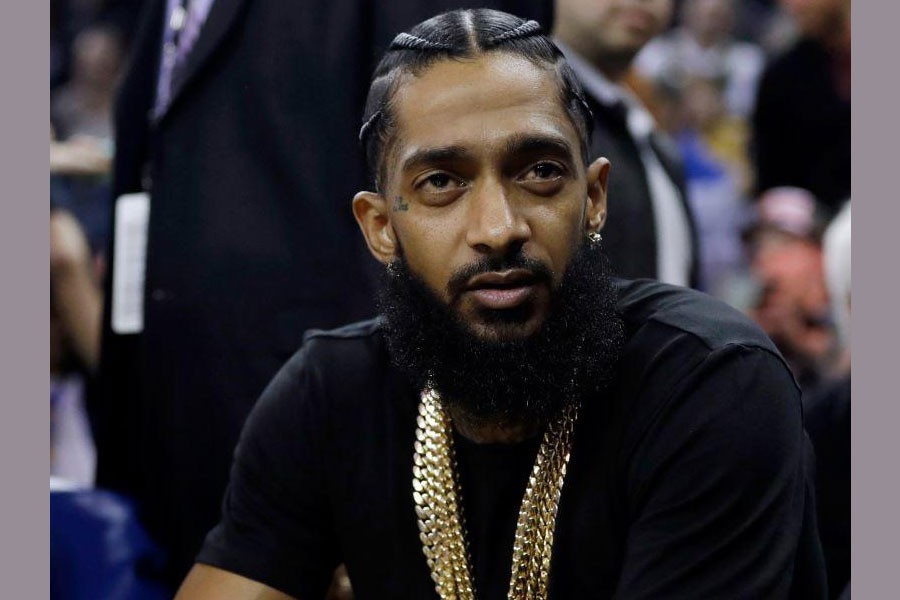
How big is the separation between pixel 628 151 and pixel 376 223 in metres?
1.30

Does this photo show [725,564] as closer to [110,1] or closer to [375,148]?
[375,148]

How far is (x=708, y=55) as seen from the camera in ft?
21.7

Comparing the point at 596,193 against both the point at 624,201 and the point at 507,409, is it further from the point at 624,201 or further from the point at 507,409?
the point at 624,201

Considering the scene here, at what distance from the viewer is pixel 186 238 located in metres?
3.26

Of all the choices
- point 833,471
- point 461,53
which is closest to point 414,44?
point 461,53

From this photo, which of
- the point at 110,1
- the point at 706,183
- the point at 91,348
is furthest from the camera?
the point at 110,1

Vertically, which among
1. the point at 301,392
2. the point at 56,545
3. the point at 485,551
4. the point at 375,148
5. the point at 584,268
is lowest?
the point at 56,545

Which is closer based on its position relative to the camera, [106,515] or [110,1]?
[106,515]

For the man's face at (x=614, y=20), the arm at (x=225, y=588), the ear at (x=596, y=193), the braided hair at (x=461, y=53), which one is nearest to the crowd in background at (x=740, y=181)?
the man's face at (x=614, y=20)

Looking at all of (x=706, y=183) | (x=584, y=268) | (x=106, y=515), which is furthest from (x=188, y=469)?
(x=706, y=183)

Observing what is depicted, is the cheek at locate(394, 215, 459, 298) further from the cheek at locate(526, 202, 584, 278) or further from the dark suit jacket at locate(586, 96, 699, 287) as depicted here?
the dark suit jacket at locate(586, 96, 699, 287)

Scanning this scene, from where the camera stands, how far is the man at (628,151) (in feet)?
11.3

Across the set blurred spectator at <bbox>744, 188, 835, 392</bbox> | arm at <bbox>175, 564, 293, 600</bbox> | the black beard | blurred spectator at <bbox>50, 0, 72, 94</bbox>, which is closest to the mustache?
the black beard

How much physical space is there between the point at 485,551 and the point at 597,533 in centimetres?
21
